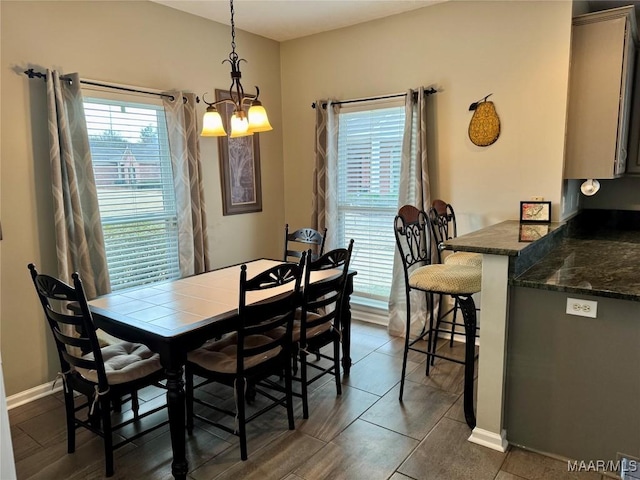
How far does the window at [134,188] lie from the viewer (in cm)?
316

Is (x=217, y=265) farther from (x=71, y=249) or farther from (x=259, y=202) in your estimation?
(x=71, y=249)

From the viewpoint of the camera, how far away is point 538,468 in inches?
84.1

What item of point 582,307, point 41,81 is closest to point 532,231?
point 582,307

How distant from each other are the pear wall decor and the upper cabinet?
500 millimetres

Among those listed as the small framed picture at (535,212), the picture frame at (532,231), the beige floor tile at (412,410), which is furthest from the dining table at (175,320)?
the small framed picture at (535,212)

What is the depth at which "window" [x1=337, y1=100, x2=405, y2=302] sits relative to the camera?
397cm

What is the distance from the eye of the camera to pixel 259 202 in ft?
14.6

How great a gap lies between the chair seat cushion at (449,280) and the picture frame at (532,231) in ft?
1.02

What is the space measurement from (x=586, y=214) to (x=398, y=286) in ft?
5.60

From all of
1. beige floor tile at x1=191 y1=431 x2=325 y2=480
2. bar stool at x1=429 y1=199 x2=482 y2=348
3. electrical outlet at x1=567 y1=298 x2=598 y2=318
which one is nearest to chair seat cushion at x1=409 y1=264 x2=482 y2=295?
bar stool at x1=429 y1=199 x2=482 y2=348

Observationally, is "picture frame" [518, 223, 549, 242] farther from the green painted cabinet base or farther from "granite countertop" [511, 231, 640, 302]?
the green painted cabinet base

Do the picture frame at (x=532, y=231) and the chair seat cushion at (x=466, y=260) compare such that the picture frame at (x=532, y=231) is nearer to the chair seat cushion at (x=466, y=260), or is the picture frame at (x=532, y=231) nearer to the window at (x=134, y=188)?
the chair seat cushion at (x=466, y=260)

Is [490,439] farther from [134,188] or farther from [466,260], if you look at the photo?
[134,188]

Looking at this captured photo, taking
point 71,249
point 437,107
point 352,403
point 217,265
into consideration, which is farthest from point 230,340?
point 437,107
